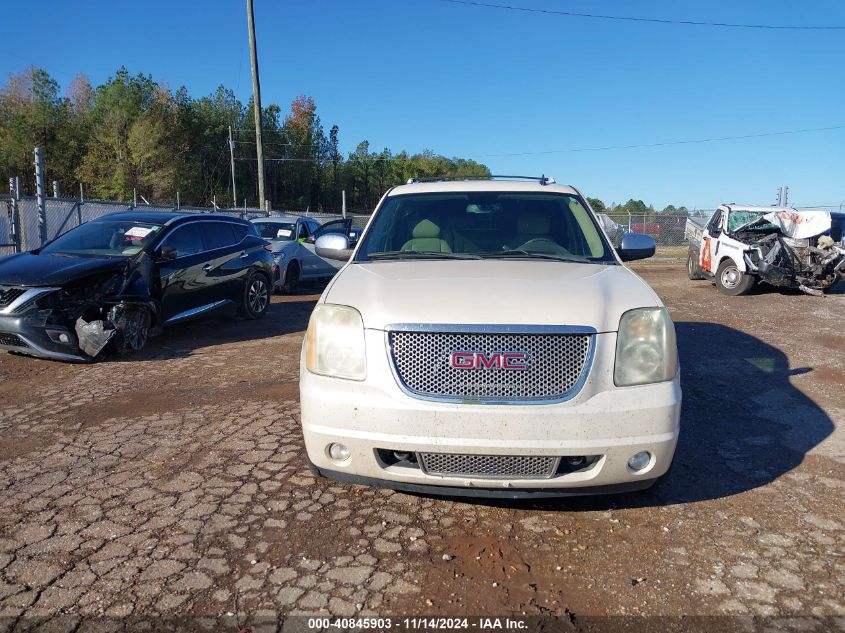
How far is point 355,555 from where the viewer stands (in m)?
2.86

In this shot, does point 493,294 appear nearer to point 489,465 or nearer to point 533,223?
point 489,465

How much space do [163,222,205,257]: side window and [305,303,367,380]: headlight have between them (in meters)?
5.22

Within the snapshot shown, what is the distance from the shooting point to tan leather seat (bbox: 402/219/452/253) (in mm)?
4262

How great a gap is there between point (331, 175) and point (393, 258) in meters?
78.0

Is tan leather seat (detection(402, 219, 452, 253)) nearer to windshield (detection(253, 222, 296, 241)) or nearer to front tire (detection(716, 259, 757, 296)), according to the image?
windshield (detection(253, 222, 296, 241))

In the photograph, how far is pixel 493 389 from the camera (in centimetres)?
282

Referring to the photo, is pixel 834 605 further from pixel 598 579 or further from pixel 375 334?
pixel 375 334

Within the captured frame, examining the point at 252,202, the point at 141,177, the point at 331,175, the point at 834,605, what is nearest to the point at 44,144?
the point at 141,177

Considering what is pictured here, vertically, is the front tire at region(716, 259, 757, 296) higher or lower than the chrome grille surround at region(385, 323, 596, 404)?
lower

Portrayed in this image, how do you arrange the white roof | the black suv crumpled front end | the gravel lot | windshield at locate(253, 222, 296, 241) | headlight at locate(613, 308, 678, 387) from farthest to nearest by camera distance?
windshield at locate(253, 222, 296, 241) → the black suv crumpled front end → the white roof → headlight at locate(613, 308, 678, 387) → the gravel lot

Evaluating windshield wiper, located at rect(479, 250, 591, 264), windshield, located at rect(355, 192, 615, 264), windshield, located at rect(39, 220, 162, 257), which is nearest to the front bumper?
windshield wiper, located at rect(479, 250, 591, 264)

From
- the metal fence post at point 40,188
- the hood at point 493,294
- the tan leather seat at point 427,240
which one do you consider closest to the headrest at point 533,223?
the tan leather seat at point 427,240

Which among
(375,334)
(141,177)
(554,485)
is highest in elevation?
(141,177)

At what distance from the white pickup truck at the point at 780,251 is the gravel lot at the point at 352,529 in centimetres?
786
